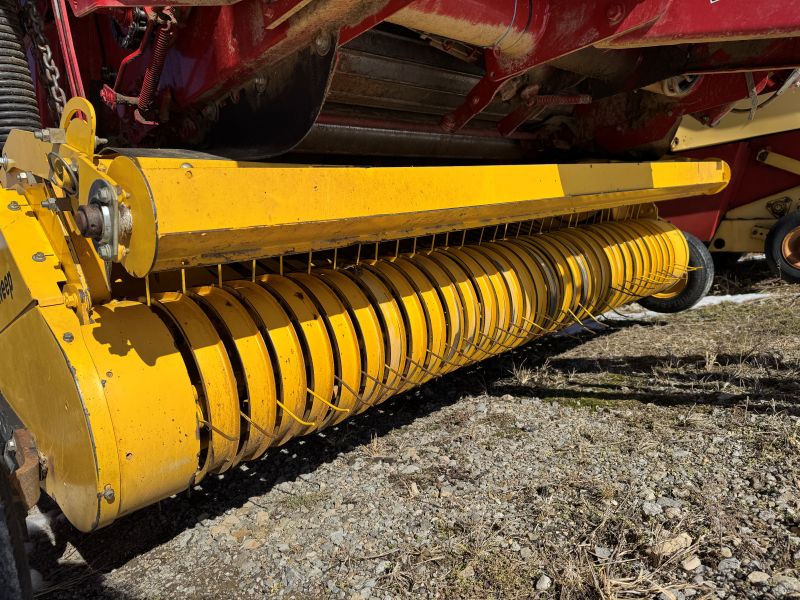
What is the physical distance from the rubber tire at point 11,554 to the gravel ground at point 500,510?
50cm

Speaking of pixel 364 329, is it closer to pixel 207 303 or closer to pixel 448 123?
pixel 207 303

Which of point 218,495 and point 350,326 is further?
point 218,495

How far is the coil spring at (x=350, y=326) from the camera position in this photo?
1.82 m

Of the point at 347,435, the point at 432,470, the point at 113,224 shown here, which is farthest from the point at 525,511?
the point at 113,224

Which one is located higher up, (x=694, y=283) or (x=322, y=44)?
(x=322, y=44)

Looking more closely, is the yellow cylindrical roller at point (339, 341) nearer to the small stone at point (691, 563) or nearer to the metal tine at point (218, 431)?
the metal tine at point (218, 431)

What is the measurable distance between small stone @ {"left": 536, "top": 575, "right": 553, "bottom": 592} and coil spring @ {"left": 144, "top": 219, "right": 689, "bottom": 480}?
0.86 metres

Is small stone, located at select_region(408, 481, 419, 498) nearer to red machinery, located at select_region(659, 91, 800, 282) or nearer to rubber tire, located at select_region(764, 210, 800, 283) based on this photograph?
red machinery, located at select_region(659, 91, 800, 282)

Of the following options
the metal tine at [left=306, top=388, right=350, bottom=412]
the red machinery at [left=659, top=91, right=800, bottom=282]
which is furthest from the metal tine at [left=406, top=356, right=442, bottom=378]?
the red machinery at [left=659, top=91, right=800, bottom=282]

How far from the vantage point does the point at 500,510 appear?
206 centimetres

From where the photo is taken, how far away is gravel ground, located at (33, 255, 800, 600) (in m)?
1.75

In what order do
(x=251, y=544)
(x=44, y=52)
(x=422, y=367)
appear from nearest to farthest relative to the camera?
(x=251, y=544), (x=44, y=52), (x=422, y=367)

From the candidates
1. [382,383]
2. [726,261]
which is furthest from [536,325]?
[726,261]

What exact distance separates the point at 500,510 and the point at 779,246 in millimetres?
3809
